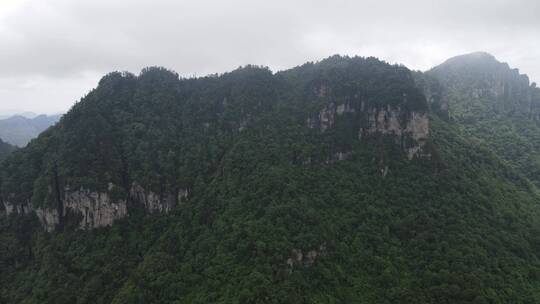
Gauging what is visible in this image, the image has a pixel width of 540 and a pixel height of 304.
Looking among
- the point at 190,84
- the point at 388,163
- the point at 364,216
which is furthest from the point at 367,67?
the point at 190,84

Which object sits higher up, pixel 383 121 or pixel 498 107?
pixel 498 107

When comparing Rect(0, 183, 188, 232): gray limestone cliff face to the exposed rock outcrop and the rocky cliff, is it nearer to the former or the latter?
the exposed rock outcrop

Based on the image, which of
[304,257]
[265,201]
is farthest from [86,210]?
[304,257]

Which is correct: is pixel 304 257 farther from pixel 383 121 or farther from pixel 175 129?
pixel 175 129

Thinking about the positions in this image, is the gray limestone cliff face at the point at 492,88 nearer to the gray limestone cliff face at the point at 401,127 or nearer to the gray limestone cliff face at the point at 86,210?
the gray limestone cliff face at the point at 401,127

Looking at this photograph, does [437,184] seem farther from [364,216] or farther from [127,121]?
[127,121]

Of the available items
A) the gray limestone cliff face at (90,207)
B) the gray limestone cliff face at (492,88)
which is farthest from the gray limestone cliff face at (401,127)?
the gray limestone cliff face at (492,88)
